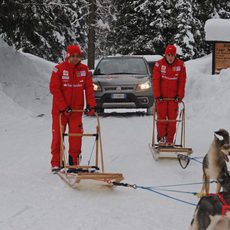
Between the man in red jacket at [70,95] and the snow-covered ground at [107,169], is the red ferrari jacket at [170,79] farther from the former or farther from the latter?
the man in red jacket at [70,95]

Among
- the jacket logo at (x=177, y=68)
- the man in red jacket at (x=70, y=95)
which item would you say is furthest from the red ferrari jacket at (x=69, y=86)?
the jacket logo at (x=177, y=68)

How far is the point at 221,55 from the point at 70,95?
955 cm

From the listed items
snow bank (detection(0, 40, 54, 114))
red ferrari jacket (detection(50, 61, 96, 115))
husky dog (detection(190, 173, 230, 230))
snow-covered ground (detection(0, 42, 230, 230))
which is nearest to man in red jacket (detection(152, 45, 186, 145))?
snow-covered ground (detection(0, 42, 230, 230))

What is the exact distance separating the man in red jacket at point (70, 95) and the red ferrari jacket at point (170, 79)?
1.93 m

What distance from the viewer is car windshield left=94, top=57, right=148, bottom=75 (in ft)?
45.0

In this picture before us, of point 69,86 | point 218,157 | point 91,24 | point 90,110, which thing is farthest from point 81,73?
point 91,24

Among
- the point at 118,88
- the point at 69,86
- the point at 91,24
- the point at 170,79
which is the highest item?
the point at 91,24

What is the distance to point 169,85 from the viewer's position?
340 inches

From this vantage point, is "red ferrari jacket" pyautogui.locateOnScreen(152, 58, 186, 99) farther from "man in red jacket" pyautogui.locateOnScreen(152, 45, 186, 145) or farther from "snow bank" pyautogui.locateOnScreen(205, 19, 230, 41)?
"snow bank" pyautogui.locateOnScreen(205, 19, 230, 41)

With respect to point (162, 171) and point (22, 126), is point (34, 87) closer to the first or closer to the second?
point (22, 126)

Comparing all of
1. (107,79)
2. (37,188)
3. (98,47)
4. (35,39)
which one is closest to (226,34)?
(107,79)

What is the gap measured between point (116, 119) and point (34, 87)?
449 centimetres

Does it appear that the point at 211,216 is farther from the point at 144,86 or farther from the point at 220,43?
the point at 220,43

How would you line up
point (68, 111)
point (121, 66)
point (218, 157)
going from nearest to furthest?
point (218, 157)
point (68, 111)
point (121, 66)
